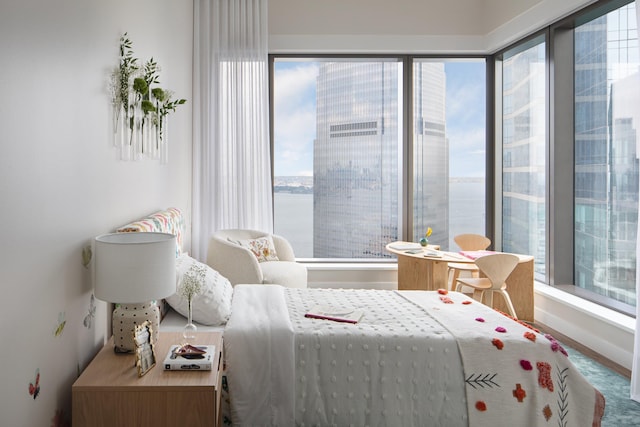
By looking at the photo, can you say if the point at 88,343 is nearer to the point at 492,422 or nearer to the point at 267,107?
the point at 492,422

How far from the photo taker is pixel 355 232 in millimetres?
5211

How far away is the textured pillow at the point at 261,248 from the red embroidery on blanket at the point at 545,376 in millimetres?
2591

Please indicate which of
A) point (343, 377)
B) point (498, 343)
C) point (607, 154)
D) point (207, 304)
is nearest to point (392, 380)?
point (343, 377)

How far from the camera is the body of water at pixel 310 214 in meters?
5.13

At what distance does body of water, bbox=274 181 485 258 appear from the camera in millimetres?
5129

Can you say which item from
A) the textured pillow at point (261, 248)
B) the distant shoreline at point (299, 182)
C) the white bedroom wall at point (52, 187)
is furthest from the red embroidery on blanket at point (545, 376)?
the distant shoreline at point (299, 182)

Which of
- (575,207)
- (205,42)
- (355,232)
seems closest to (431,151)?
(355,232)

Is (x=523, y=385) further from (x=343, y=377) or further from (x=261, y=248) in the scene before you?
(x=261, y=248)

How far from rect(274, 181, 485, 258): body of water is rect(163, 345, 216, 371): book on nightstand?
3347mm

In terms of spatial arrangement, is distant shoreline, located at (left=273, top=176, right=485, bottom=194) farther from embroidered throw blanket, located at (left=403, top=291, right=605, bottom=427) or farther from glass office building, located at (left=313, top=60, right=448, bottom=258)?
embroidered throw blanket, located at (left=403, top=291, right=605, bottom=427)

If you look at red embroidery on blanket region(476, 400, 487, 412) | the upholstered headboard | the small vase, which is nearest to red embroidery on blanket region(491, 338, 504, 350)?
red embroidery on blanket region(476, 400, 487, 412)

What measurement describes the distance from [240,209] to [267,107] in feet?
3.56

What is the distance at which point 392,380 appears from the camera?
81.4 inches

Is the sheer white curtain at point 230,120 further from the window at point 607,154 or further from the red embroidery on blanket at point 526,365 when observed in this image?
the red embroidery on blanket at point 526,365
